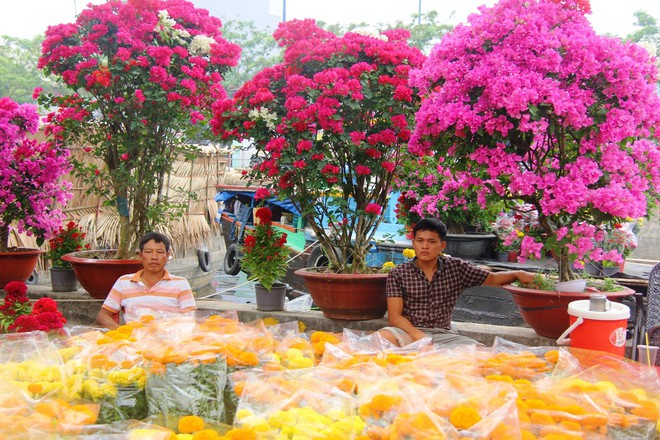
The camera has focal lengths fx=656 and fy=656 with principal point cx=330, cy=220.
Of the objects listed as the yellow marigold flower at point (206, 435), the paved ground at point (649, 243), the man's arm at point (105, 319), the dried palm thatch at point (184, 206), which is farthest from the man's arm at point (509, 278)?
the paved ground at point (649, 243)

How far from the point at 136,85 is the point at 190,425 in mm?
4286

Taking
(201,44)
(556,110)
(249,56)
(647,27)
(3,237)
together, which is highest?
(249,56)

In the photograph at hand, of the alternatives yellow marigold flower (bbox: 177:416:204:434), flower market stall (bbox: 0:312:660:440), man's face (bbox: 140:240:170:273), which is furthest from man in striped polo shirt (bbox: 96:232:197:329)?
yellow marigold flower (bbox: 177:416:204:434)

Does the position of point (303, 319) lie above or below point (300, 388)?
below

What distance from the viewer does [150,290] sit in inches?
160

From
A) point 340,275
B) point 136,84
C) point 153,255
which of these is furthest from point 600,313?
point 136,84

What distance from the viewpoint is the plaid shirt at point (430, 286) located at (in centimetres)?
398

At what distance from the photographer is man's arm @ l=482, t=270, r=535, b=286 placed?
12.7ft

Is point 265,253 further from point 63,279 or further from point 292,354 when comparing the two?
point 292,354

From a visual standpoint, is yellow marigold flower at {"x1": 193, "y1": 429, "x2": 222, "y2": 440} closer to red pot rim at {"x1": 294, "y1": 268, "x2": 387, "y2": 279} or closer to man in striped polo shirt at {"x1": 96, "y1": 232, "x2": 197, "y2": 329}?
man in striped polo shirt at {"x1": 96, "y1": 232, "x2": 197, "y2": 329}

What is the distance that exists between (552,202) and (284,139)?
5.73 feet

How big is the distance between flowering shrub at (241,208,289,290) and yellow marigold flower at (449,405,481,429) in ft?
11.1

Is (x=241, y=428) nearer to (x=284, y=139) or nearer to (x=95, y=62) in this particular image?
(x=284, y=139)

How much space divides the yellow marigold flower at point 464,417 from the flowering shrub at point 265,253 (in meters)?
3.39
